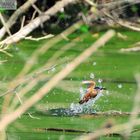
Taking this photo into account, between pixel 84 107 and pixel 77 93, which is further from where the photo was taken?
pixel 77 93

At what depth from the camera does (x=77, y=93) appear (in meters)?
6.54

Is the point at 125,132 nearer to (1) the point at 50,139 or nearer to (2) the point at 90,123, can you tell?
(1) the point at 50,139

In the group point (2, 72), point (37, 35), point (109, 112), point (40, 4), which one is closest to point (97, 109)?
point (109, 112)

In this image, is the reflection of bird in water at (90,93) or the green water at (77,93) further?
the reflection of bird in water at (90,93)

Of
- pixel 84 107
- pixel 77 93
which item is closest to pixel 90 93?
pixel 84 107

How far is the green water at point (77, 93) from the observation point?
16.3 feet

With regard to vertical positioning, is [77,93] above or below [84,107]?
above

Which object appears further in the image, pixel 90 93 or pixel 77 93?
pixel 77 93

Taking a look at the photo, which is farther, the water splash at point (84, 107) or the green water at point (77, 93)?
the water splash at point (84, 107)

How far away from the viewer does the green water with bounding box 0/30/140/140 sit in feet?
16.3

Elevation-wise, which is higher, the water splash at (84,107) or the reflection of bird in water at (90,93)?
the reflection of bird in water at (90,93)

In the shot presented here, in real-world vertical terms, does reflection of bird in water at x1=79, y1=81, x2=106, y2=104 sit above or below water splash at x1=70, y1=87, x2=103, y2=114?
above

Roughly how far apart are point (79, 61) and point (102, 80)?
5819mm

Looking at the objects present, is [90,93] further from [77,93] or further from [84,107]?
[77,93]
